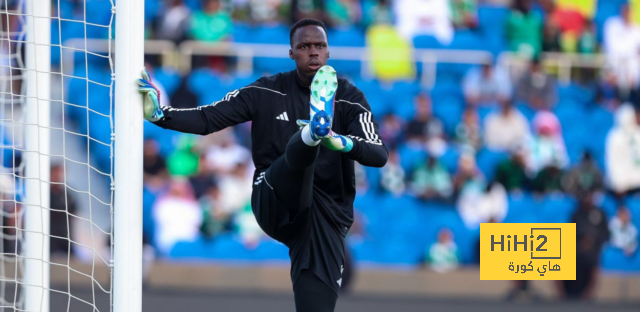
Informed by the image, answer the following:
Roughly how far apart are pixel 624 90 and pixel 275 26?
452 centimetres

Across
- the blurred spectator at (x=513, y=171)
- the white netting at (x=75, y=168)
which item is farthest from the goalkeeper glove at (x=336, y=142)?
the blurred spectator at (x=513, y=171)

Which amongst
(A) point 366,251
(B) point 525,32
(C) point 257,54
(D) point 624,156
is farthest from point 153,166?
(D) point 624,156

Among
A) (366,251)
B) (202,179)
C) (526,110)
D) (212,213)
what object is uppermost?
(526,110)

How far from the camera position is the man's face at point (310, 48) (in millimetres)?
4395

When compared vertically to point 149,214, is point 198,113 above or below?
below

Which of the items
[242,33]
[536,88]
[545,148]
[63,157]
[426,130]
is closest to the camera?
[63,157]

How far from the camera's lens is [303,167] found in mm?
4117

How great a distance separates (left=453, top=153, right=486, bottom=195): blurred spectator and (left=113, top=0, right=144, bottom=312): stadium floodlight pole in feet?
22.1

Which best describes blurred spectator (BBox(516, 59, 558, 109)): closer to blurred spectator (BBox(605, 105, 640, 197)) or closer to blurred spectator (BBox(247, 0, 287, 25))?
blurred spectator (BBox(605, 105, 640, 197))

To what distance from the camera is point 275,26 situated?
465 inches

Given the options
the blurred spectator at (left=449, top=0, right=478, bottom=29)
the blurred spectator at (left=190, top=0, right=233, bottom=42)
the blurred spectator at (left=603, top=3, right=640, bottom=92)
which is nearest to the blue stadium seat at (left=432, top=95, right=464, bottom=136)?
the blurred spectator at (left=449, top=0, right=478, bottom=29)

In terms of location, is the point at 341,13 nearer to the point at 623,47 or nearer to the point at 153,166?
the point at 153,166

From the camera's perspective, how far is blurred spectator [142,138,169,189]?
10.3 meters

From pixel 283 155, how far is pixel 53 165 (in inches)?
248
